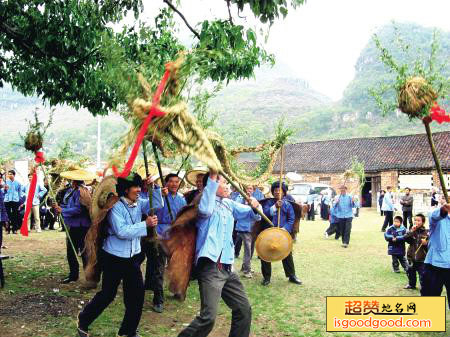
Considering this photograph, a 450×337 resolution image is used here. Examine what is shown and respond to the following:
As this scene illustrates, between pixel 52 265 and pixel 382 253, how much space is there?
863cm

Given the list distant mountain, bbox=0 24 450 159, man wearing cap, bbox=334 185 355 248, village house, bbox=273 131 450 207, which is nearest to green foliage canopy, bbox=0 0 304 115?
man wearing cap, bbox=334 185 355 248

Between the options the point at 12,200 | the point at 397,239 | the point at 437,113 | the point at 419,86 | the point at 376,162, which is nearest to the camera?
the point at 419,86

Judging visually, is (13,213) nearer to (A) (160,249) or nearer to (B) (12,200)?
(B) (12,200)

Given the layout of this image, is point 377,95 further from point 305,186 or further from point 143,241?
point 305,186

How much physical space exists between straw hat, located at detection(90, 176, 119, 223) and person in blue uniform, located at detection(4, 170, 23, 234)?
33.8ft

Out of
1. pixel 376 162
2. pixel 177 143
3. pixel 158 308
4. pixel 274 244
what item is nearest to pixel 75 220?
pixel 158 308

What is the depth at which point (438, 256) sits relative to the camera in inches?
217

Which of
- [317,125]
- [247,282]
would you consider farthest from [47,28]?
[317,125]

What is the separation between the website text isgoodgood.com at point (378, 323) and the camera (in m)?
5.47

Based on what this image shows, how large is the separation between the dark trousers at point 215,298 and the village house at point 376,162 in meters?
29.4

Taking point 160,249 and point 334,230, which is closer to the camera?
point 160,249

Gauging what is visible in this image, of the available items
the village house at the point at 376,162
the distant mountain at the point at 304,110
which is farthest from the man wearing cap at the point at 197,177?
the distant mountain at the point at 304,110

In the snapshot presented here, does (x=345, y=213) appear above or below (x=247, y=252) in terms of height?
above

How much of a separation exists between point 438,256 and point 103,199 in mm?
4179
